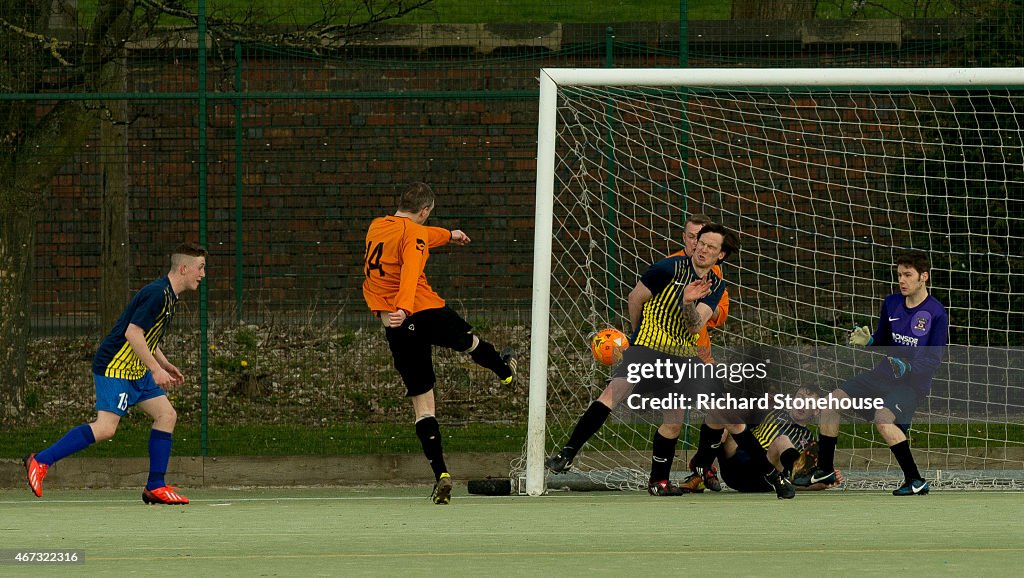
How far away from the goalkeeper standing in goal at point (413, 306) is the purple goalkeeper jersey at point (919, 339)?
7.74ft

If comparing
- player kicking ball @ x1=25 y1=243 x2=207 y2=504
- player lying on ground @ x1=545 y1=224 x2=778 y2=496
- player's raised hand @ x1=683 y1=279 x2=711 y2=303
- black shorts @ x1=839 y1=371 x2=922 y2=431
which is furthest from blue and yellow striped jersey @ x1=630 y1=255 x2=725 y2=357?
player kicking ball @ x1=25 y1=243 x2=207 y2=504

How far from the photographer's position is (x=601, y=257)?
10.0 m

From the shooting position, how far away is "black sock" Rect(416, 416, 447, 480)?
7.96 meters

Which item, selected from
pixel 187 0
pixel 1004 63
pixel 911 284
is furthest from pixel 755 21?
pixel 187 0

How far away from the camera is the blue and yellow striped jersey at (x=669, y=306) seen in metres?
7.96

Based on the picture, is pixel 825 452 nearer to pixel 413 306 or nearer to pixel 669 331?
Answer: pixel 669 331

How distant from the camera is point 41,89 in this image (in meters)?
10.3

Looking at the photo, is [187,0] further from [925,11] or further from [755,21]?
[925,11]

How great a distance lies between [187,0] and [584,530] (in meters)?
5.88

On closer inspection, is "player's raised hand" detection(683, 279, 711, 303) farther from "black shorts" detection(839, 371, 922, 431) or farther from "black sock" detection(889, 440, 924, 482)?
"black sock" detection(889, 440, 924, 482)

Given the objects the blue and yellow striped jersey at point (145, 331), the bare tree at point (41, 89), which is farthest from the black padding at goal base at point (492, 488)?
the bare tree at point (41, 89)

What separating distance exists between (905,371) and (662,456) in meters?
1.40

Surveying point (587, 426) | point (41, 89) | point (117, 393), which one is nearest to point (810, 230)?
point (587, 426)

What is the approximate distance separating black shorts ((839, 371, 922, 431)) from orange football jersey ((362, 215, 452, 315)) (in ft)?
7.72
